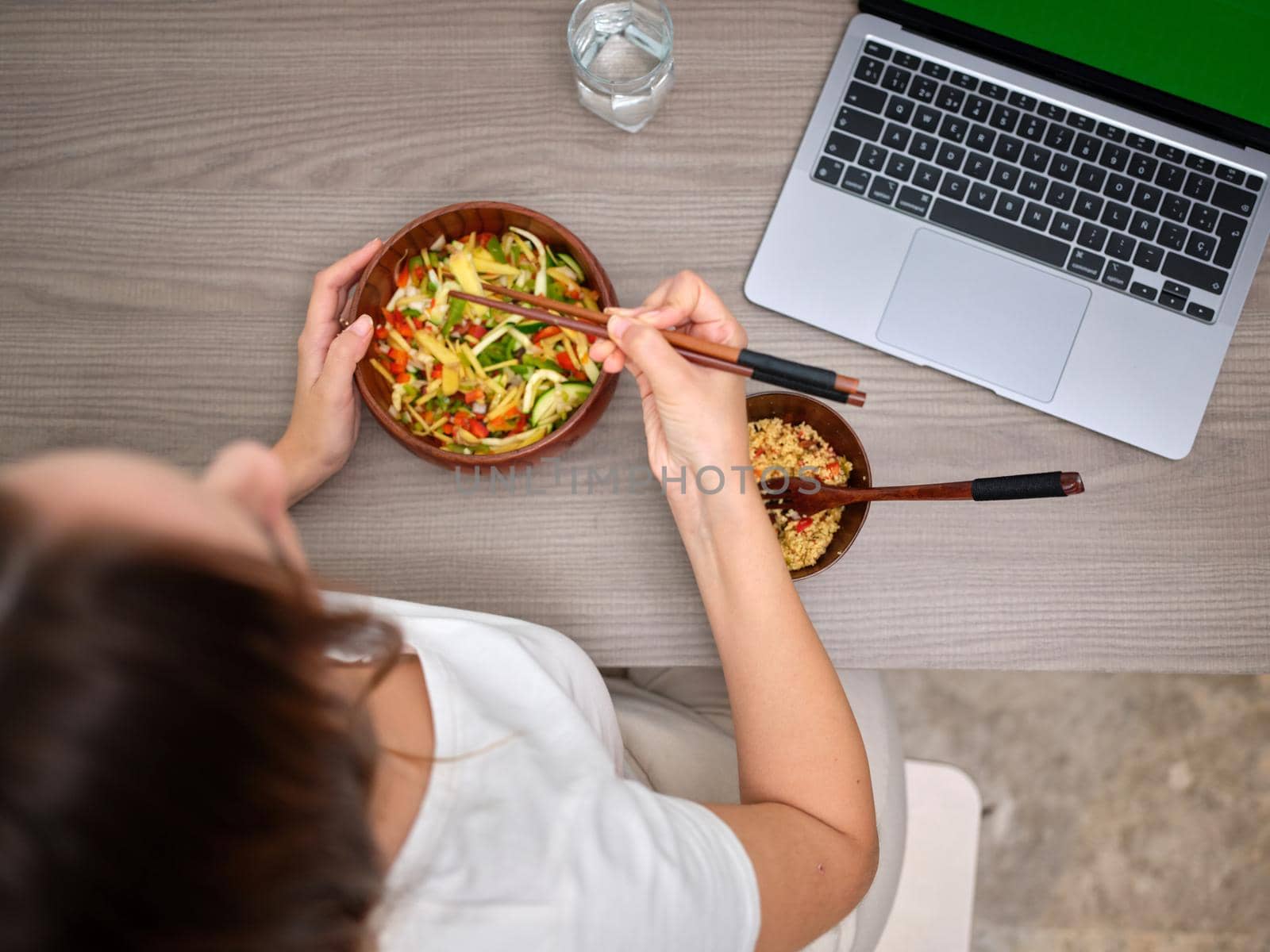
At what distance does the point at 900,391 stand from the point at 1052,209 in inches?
10.0

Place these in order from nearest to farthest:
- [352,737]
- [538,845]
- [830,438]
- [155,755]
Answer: [155,755] < [352,737] < [538,845] < [830,438]

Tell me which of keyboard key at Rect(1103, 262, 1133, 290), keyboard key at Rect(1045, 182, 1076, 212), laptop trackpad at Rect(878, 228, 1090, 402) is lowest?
laptop trackpad at Rect(878, 228, 1090, 402)

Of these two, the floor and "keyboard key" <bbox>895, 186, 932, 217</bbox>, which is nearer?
"keyboard key" <bbox>895, 186, 932, 217</bbox>

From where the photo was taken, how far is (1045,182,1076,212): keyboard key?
93 centimetres

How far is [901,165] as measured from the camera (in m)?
0.94

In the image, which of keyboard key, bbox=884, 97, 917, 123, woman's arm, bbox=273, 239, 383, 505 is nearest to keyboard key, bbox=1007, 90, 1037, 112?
keyboard key, bbox=884, 97, 917, 123

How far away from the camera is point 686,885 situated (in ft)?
2.22

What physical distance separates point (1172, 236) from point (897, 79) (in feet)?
1.10

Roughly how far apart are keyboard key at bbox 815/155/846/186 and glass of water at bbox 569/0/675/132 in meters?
0.20

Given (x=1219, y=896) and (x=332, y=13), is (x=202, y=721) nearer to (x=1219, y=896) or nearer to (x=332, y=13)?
(x=332, y=13)

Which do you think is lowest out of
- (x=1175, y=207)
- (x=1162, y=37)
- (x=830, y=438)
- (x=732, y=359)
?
(x=830, y=438)

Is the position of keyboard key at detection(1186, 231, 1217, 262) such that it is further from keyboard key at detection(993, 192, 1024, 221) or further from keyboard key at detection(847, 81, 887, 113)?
keyboard key at detection(847, 81, 887, 113)

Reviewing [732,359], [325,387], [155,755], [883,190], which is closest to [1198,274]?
[883,190]

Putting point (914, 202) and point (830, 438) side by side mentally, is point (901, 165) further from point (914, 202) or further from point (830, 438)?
point (830, 438)
